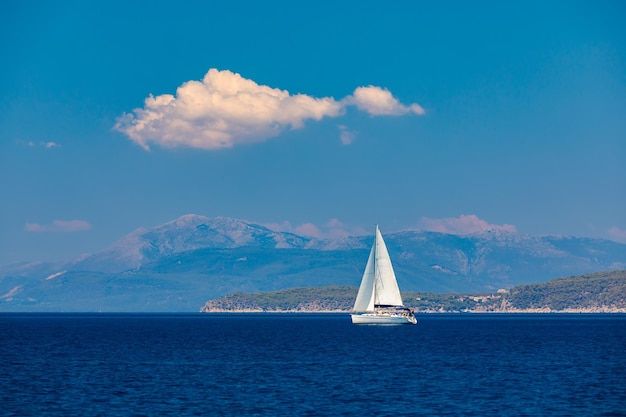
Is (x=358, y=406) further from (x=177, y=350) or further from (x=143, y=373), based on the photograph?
(x=177, y=350)

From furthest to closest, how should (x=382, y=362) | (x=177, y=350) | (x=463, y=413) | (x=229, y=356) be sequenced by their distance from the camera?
(x=177, y=350)
(x=229, y=356)
(x=382, y=362)
(x=463, y=413)

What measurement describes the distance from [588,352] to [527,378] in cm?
4236

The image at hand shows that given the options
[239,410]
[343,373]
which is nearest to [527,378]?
[343,373]

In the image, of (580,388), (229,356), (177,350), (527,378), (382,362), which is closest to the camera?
(580,388)

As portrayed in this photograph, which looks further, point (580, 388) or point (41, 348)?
point (41, 348)

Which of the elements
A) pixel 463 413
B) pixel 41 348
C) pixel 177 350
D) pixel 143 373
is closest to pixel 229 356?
pixel 177 350

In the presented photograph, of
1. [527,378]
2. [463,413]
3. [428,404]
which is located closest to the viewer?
[463,413]

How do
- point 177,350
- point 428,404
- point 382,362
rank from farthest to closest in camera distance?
point 177,350 → point 382,362 → point 428,404

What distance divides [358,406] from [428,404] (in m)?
5.78

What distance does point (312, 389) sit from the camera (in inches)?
3339

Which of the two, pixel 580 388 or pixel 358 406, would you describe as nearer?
pixel 358 406

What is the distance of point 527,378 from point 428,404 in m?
21.4

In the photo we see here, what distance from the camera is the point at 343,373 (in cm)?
9881

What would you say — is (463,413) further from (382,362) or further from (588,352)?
(588,352)
